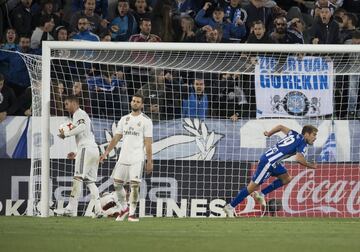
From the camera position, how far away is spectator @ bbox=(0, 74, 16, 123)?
819 inches

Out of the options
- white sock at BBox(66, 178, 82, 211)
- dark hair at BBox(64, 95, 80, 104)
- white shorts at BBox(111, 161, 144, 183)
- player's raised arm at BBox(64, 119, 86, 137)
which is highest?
dark hair at BBox(64, 95, 80, 104)

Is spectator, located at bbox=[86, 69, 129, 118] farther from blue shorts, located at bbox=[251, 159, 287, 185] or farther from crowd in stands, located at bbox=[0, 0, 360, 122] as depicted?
blue shorts, located at bbox=[251, 159, 287, 185]

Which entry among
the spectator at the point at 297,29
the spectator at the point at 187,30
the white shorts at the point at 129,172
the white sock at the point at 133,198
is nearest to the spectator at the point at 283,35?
the spectator at the point at 297,29

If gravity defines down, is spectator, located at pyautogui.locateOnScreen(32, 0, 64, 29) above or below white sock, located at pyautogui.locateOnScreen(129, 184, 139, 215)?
above

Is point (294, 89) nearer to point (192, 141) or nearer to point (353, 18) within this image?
point (192, 141)

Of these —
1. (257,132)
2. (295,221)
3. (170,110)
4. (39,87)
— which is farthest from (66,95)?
(295,221)

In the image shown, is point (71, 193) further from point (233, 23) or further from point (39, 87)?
point (233, 23)

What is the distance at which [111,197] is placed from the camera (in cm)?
1934

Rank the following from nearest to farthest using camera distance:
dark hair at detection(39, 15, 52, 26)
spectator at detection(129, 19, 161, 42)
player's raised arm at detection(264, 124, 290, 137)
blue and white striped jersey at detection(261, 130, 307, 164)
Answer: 1. player's raised arm at detection(264, 124, 290, 137)
2. blue and white striped jersey at detection(261, 130, 307, 164)
3. spectator at detection(129, 19, 161, 42)
4. dark hair at detection(39, 15, 52, 26)

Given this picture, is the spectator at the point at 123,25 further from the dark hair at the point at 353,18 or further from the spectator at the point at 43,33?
the dark hair at the point at 353,18

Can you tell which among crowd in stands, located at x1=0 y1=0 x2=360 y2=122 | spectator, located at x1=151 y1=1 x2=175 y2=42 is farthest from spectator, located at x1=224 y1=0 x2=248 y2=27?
spectator, located at x1=151 y1=1 x2=175 y2=42

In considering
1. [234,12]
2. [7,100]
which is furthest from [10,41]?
[234,12]

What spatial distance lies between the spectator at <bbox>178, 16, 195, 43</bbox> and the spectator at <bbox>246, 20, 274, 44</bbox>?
1098 millimetres

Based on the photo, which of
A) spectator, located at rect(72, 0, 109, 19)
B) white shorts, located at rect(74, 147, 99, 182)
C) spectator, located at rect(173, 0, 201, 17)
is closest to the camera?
white shorts, located at rect(74, 147, 99, 182)
